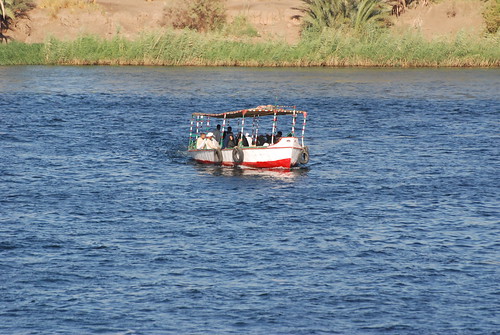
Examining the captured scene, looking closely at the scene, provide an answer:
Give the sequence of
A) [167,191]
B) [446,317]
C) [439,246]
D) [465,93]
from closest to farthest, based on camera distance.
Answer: [446,317]
[439,246]
[167,191]
[465,93]

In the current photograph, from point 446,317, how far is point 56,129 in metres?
36.6

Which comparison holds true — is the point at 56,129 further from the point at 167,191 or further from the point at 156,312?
the point at 156,312

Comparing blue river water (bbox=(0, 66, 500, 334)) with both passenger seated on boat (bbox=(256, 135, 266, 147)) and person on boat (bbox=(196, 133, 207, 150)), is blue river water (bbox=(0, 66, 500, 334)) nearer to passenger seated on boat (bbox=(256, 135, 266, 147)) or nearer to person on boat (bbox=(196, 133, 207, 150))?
person on boat (bbox=(196, 133, 207, 150))

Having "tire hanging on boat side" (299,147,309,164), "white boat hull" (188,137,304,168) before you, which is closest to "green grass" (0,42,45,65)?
"white boat hull" (188,137,304,168)

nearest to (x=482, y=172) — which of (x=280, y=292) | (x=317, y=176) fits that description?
(x=317, y=176)

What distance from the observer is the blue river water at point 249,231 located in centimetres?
2294

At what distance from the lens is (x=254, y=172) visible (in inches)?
1644

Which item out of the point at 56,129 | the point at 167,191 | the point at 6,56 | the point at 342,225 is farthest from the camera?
the point at 6,56

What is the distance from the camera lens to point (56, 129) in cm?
5538

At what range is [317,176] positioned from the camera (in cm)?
4047

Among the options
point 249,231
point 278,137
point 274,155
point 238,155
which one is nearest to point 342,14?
point 278,137

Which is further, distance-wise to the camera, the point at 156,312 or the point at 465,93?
the point at 465,93

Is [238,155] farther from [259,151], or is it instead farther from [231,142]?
[231,142]

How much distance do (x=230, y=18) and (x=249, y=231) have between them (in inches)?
3150
